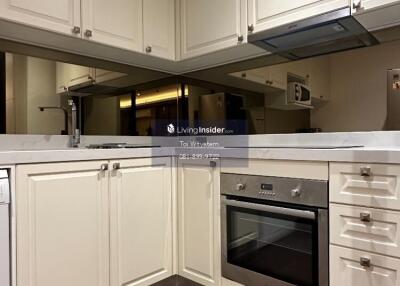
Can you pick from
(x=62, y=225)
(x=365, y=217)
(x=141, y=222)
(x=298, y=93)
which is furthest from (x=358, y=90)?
(x=62, y=225)

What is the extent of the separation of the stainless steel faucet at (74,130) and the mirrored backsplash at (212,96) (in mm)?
27

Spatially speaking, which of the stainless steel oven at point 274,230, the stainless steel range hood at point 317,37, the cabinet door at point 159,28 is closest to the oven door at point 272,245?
the stainless steel oven at point 274,230

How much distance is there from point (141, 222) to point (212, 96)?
1.15m

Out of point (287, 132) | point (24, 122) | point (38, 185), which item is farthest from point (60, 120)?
point (287, 132)

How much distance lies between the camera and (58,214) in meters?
1.41

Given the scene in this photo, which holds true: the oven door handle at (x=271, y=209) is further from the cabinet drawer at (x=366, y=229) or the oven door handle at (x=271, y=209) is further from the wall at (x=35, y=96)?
the wall at (x=35, y=96)

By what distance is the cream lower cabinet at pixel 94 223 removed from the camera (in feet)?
4.36

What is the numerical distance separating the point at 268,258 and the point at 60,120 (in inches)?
58.6

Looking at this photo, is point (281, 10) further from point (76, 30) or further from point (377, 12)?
point (76, 30)

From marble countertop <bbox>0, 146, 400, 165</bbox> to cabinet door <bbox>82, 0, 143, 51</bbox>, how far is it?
71 centimetres

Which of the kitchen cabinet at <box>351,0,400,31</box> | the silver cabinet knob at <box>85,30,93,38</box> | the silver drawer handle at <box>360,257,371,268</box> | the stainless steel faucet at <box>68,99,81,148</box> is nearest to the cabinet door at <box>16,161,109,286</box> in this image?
the stainless steel faucet at <box>68,99,81,148</box>

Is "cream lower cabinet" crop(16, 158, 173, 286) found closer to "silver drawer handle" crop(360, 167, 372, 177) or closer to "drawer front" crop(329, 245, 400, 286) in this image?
"drawer front" crop(329, 245, 400, 286)

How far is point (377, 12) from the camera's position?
151 cm

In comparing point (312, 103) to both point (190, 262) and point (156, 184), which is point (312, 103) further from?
point (190, 262)
